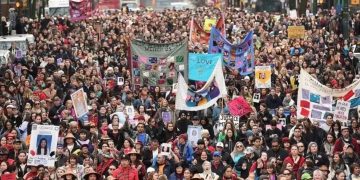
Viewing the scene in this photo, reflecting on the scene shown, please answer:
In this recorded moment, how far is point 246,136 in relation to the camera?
746 inches

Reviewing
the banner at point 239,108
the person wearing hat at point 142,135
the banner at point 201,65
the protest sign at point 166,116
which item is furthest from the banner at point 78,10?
the person wearing hat at point 142,135

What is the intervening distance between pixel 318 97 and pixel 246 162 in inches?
132

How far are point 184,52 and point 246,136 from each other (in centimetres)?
738

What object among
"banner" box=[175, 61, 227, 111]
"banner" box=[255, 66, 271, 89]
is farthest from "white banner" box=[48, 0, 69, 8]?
"banner" box=[175, 61, 227, 111]

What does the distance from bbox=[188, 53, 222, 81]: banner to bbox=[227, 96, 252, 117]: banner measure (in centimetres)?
354

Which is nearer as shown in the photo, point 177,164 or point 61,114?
point 177,164

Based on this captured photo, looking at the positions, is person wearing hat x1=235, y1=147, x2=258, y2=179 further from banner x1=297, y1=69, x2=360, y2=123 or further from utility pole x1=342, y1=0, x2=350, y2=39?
utility pole x1=342, y1=0, x2=350, y2=39

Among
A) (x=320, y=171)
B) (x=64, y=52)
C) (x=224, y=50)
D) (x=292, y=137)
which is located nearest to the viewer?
(x=320, y=171)

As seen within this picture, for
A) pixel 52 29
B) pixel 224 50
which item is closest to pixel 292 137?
pixel 224 50

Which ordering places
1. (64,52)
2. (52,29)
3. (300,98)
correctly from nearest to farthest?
(300,98) < (64,52) < (52,29)

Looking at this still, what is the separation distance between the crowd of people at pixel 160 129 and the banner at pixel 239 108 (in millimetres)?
123

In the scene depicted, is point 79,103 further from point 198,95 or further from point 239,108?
point 239,108

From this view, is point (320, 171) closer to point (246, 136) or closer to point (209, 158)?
point (209, 158)

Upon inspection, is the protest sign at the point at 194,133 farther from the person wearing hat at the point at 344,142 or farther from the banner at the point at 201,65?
the banner at the point at 201,65
